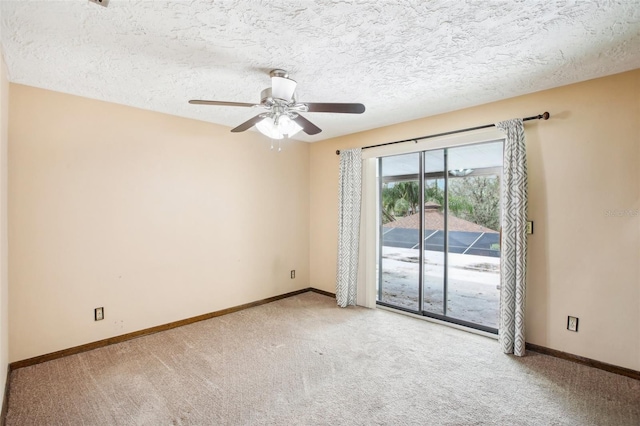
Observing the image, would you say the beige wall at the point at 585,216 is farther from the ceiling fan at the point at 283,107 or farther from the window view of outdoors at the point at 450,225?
the ceiling fan at the point at 283,107

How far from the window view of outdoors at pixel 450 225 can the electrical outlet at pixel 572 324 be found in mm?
764

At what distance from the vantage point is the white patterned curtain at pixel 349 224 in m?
4.25

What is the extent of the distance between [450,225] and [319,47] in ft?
9.15

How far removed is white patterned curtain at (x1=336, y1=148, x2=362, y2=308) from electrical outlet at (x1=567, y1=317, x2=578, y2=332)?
2315mm

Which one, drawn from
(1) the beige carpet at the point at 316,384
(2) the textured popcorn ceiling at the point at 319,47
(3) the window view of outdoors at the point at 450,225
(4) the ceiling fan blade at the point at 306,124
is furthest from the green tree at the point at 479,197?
(4) the ceiling fan blade at the point at 306,124

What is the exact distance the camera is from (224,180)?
400 cm

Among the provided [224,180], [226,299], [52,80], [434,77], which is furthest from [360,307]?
[52,80]

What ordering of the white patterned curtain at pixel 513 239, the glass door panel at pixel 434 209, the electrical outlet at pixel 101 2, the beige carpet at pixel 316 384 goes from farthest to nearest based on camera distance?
the glass door panel at pixel 434 209
the white patterned curtain at pixel 513 239
the beige carpet at pixel 316 384
the electrical outlet at pixel 101 2

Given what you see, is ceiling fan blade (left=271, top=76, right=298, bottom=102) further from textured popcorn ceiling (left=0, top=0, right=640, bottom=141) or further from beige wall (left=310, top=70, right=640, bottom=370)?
beige wall (left=310, top=70, right=640, bottom=370)

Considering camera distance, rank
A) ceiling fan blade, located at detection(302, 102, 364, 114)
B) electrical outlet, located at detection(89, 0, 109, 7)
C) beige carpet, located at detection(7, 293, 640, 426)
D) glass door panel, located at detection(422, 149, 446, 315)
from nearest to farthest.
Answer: electrical outlet, located at detection(89, 0, 109, 7), beige carpet, located at detection(7, 293, 640, 426), ceiling fan blade, located at detection(302, 102, 364, 114), glass door panel, located at detection(422, 149, 446, 315)

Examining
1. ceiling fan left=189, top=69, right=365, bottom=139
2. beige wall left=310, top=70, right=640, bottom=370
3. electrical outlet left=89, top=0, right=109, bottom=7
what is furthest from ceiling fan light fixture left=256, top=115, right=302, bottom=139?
beige wall left=310, top=70, right=640, bottom=370

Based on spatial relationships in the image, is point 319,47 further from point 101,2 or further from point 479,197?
point 479,197

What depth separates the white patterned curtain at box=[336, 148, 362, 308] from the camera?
4.25 m

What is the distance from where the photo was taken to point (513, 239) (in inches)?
115
